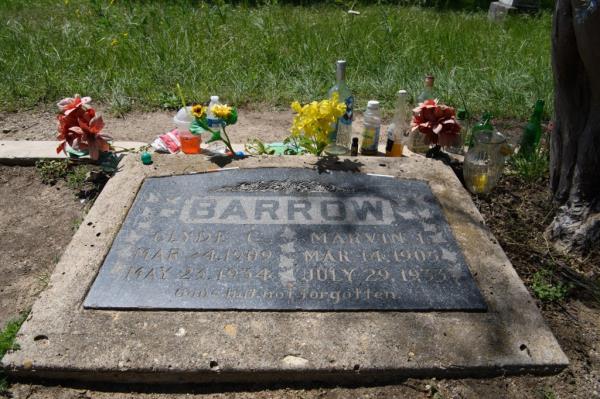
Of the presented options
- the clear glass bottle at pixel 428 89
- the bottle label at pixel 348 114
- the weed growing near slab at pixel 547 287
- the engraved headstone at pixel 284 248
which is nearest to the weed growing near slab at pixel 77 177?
the engraved headstone at pixel 284 248

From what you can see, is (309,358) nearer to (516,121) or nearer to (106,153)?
(106,153)

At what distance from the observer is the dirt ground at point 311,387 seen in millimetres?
1752

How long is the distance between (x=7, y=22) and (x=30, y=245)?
453cm

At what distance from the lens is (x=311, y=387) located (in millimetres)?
1773

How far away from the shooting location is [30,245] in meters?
2.60

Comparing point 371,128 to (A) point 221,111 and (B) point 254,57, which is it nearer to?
(A) point 221,111

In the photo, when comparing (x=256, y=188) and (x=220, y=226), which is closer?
(x=220, y=226)

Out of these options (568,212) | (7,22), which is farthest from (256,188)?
(7,22)

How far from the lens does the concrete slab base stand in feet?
5.72

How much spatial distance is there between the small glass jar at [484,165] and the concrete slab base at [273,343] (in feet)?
3.26

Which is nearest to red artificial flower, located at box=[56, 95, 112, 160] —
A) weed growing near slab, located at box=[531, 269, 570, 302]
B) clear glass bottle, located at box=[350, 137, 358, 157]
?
clear glass bottle, located at box=[350, 137, 358, 157]

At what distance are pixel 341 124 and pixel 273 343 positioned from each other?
5.64 ft

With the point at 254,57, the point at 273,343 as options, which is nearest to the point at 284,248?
the point at 273,343

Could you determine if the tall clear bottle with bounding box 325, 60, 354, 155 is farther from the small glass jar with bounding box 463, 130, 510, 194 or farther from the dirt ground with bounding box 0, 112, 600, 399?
the small glass jar with bounding box 463, 130, 510, 194
